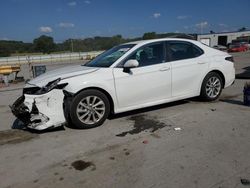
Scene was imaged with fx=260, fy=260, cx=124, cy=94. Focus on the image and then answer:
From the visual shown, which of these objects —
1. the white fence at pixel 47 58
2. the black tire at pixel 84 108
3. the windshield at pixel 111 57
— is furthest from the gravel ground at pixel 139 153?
the white fence at pixel 47 58

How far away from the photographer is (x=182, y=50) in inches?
232

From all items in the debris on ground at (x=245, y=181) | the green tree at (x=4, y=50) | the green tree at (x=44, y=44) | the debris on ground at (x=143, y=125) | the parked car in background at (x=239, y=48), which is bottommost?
the debris on ground at (x=245, y=181)

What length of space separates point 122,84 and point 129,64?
1.33ft

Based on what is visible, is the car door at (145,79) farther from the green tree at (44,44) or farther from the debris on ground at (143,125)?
the green tree at (44,44)

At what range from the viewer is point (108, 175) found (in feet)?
10.2

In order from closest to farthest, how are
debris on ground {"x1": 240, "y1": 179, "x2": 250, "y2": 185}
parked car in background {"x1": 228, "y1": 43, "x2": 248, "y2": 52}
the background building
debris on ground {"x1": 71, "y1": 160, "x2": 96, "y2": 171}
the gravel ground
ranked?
debris on ground {"x1": 240, "y1": 179, "x2": 250, "y2": 185} → the gravel ground → debris on ground {"x1": 71, "y1": 160, "x2": 96, "y2": 171} → parked car in background {"x1": 228, "y1": 43, "x2": 248, "y2": 52} → the background building

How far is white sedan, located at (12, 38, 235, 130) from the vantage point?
458 centimetres

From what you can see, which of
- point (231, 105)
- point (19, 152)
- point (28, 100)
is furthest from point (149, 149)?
point (231, 105)

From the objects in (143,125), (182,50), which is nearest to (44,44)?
(182,50)

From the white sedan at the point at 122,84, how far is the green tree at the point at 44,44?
311ft

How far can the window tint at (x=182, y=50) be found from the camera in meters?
5.71

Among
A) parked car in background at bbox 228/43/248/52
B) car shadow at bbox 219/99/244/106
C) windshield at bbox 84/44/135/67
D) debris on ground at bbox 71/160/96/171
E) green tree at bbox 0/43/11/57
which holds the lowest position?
debris on ground at bbox 71/160/96/171

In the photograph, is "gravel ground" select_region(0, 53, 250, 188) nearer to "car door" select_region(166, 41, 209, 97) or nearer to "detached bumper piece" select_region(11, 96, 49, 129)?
"detached bumper piece" select_region(11, 96, 49, 129)

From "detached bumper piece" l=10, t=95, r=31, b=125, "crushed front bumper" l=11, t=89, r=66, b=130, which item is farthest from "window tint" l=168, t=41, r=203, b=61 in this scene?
"detached bumper piece" l=10, t=95, r=31, b=125
